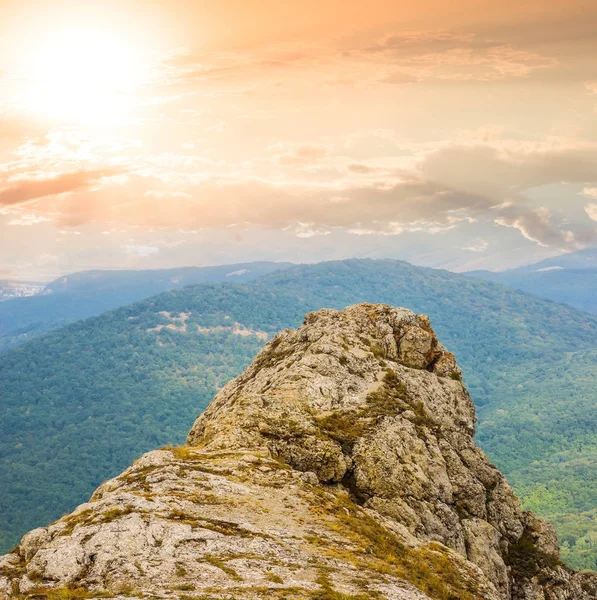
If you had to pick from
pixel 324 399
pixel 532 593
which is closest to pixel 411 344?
pixel 324 399

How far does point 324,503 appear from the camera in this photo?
37.0 meters

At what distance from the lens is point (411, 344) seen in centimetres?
6669

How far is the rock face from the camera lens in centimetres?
2642

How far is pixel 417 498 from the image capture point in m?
44.8

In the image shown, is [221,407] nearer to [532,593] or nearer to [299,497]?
[299,497]

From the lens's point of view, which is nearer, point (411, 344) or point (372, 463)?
point (372, 463)

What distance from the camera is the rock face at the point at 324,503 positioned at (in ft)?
86.7

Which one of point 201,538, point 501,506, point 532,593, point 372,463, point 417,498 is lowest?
point 532,593

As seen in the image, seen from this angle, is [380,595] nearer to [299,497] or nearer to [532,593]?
[299,497]

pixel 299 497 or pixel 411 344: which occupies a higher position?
pixel 411 344

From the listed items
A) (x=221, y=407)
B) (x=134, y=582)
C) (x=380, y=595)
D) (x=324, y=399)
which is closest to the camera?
(x=134, y=582)

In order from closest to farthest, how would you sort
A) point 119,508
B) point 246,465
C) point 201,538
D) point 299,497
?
point 201,538, point 119,508, point 299,497, point 246,465

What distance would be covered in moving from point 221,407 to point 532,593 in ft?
108

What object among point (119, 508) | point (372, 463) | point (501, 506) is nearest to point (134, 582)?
point (119, 508)
